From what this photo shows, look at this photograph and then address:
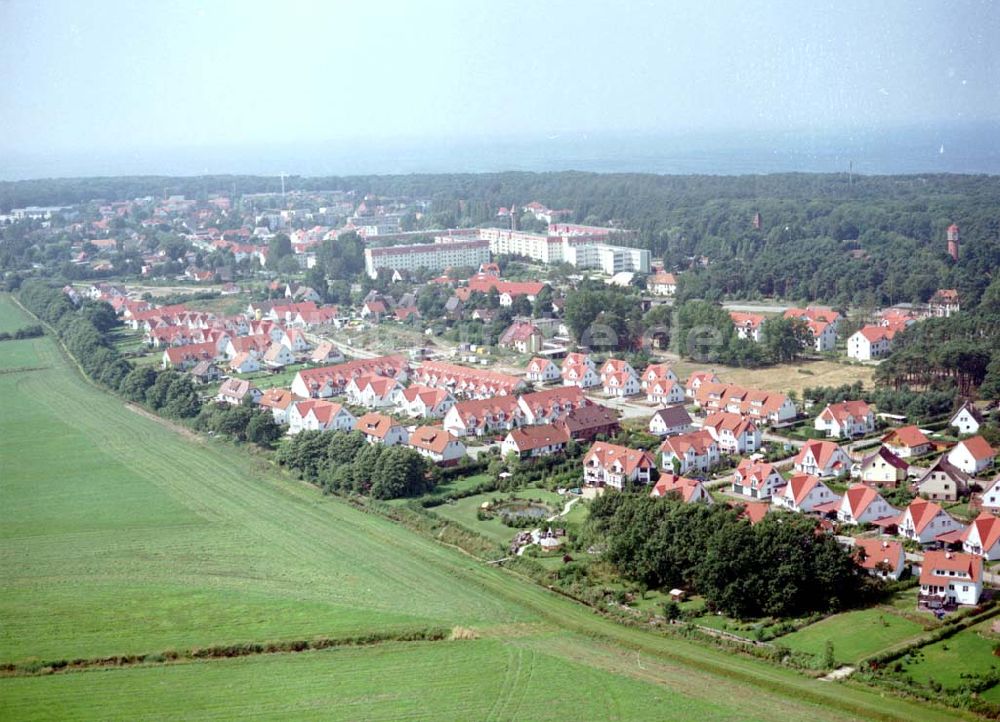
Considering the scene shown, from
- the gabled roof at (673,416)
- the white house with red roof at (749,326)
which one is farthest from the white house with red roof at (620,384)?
the white house with red roof at (749,326)

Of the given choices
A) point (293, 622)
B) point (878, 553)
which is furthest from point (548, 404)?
point (293, 622)

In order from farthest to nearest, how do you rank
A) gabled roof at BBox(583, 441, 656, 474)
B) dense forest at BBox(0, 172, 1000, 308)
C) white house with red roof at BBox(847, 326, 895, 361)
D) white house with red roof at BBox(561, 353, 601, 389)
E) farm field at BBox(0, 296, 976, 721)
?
1. dense forest at BBox(0, 172, 1000, 308)
2. white house with red roof at BBox(847, 326, 895, 361)
3. white house with red roof at BBox(561, 353, 601, 389)
4. gabled roof at BBox(583, 441, 656, 474)
5. farm field at BBox(0, 296, 976, 721)

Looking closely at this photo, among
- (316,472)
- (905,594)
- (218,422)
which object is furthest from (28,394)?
(905,594)

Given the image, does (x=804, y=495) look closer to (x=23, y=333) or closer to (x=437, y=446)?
(x=437, y=446)

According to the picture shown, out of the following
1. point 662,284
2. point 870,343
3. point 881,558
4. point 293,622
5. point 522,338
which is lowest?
point 293,622

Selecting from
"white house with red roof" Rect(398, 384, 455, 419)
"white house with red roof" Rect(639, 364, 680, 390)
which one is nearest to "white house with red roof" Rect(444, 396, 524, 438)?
"white house with red roof" Rect(398, 384, 455, 419)

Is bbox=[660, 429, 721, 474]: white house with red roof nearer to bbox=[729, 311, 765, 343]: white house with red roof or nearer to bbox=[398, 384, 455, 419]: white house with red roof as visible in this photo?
bbox=[398, 384, 455, 419]: white house with red roof
